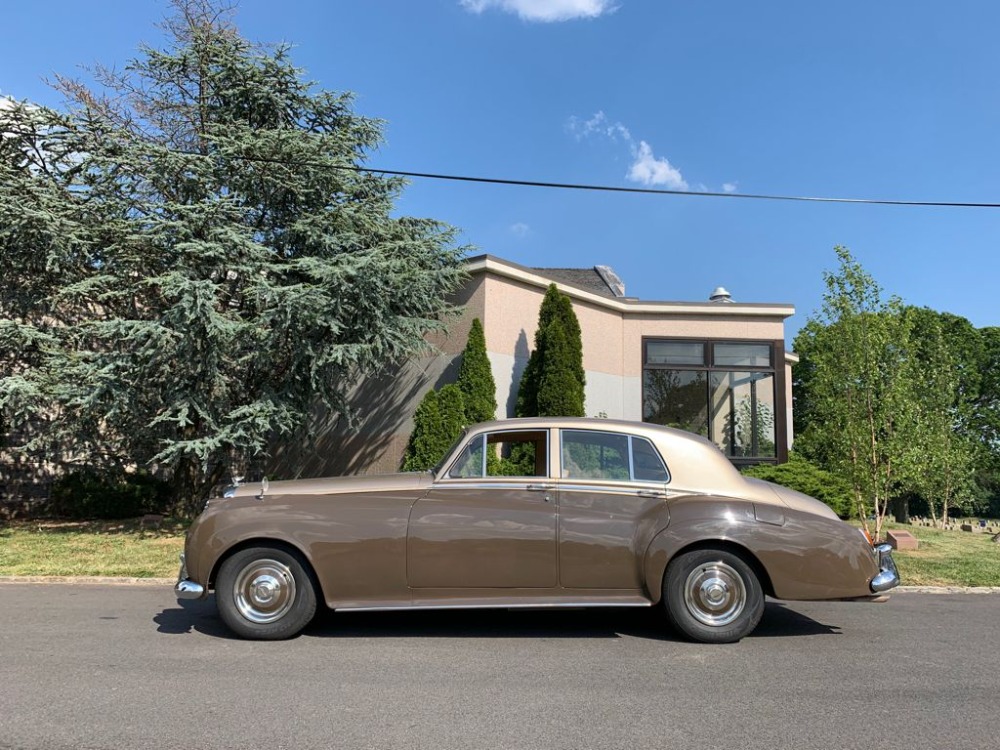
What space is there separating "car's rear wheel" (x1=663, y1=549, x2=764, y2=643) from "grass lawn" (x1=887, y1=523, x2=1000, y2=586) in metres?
3.86

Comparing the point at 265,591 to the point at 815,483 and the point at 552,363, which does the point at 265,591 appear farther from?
the point at 815,483

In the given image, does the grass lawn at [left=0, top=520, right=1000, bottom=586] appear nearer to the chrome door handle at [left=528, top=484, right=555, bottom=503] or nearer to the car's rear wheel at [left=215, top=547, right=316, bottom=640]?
the car's rear wheel at [left=215, top=547, right=316, bottom=640]

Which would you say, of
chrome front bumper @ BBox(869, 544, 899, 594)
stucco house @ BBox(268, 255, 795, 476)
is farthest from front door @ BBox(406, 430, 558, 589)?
stucco house @ BBox(268, 255, 795, 476)

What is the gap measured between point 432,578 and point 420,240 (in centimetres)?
825

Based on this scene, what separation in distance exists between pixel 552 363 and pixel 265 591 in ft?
26.9

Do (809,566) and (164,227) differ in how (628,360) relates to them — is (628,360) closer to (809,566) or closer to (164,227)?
(164,227)

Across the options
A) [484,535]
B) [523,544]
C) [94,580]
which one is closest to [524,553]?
[523,544]

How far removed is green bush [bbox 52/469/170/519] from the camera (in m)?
14.3

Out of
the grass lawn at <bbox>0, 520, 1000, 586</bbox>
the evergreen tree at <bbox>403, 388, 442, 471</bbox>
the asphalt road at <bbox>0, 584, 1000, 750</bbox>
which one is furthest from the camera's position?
the evergreen tree at <bbox>403, 388, 442, 471</bbox>

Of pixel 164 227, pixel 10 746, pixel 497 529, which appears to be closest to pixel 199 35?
pixel 164 227

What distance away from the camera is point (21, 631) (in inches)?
220

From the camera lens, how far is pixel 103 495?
563 inches

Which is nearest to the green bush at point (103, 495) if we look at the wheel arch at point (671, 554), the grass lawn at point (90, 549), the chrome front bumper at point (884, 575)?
the grass lawn at point (90, 549)

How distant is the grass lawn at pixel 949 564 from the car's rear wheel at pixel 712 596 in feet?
12.7
